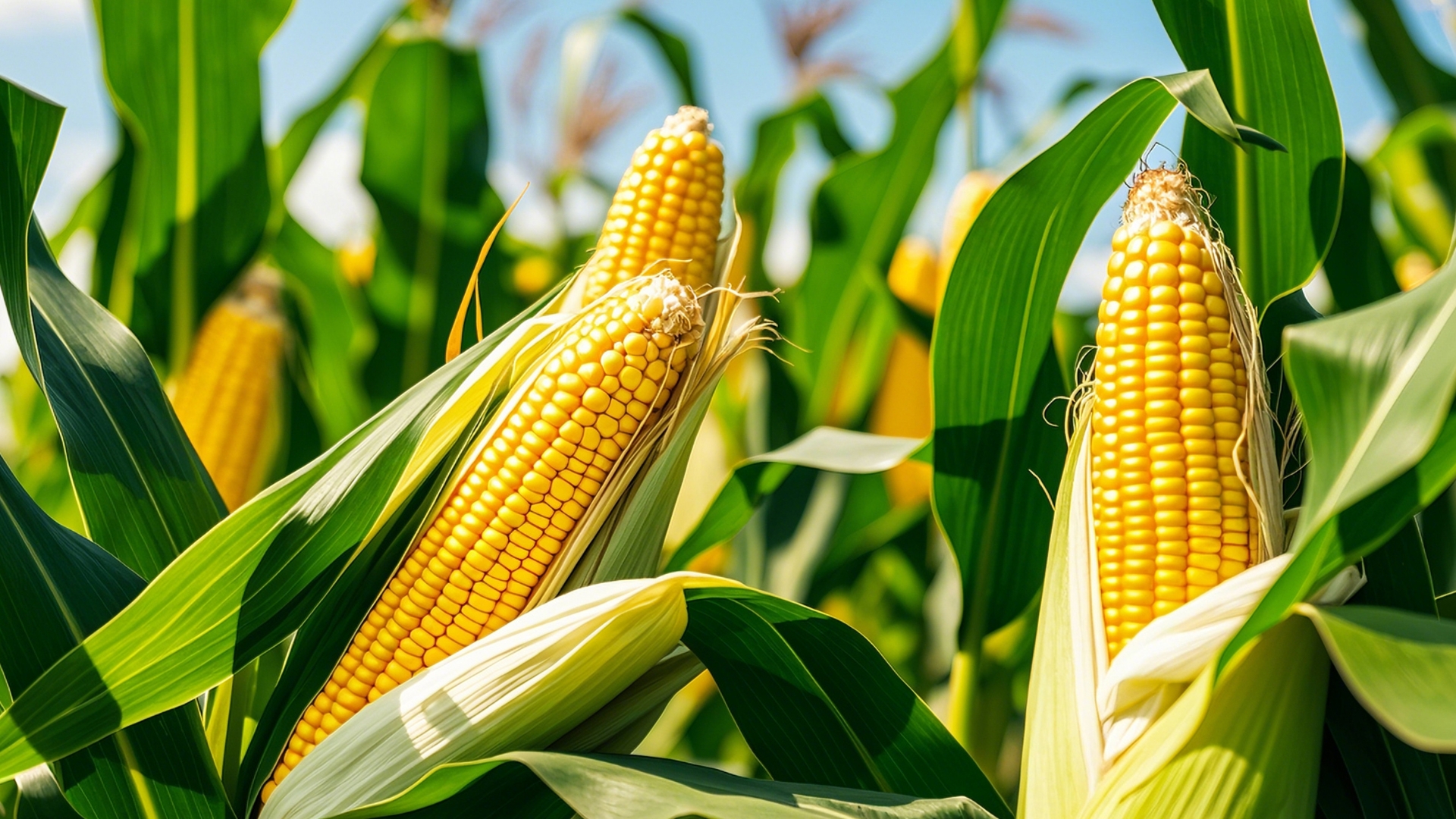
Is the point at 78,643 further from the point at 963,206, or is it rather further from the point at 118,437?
the point at 963,206

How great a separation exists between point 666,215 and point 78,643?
2.34ft

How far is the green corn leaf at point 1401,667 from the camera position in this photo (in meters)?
0.52

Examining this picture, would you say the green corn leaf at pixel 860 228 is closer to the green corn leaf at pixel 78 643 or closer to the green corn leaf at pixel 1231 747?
the green corn leaf at pixel 1231 747

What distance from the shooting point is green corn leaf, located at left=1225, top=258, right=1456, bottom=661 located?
1.72 ft

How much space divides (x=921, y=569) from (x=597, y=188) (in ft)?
4.60

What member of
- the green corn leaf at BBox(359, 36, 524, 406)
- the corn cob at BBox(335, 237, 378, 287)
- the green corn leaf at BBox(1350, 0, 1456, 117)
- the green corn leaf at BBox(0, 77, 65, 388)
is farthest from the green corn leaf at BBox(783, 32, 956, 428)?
the corn cob at BBox(335, 237, 378, 287)

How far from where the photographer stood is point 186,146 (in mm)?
1548

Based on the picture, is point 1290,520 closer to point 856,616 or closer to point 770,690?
point 770,690

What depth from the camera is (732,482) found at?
1250mm

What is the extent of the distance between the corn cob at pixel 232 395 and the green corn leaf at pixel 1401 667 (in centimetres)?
170

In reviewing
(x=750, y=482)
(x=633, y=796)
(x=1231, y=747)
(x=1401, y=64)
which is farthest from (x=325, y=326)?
(x=1401, y=64)

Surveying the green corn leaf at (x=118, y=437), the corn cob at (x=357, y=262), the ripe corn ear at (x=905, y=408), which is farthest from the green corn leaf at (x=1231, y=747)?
the corn cob at (x=357, y=262)

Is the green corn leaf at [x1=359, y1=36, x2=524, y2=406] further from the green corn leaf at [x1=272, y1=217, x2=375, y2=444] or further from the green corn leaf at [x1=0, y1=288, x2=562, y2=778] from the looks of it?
the green corn leaf at [x1=0, y1=288, x2=562, y2=778]

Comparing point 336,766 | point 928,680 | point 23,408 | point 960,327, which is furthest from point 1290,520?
point 23,408
